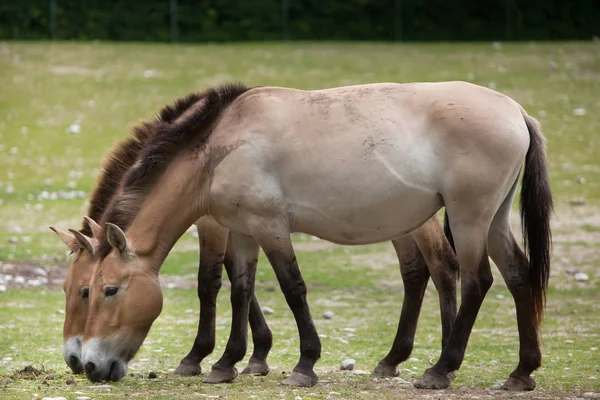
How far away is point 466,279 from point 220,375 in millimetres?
1738

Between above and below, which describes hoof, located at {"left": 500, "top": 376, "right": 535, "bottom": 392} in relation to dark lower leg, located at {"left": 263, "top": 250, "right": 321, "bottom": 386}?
below

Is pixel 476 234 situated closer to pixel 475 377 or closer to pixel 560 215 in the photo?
pixel 475 377

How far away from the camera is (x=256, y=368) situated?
8.08 meters

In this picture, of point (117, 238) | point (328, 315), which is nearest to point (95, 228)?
point (117, 238)

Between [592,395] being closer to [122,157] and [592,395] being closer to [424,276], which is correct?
[424,276]

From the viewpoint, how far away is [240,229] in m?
7.61

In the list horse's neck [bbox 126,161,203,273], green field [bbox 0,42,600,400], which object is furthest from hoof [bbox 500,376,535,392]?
horse's neck [bbox 126,161,203,273]

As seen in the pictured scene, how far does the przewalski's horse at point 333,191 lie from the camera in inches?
290

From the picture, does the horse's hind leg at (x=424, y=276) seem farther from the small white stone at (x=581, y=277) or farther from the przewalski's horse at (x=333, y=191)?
the small white stone at (x=581, y=277)

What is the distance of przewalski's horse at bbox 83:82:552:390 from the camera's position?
7.36m

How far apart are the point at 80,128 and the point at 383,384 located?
585 inches

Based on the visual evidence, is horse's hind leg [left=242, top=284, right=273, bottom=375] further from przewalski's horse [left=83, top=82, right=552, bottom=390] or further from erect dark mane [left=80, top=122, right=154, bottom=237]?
erect dark mane [left=80, top=122, right=154, bottom=237]

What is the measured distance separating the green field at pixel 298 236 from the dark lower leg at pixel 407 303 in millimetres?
136

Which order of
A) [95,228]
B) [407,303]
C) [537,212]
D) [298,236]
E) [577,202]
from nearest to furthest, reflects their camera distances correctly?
1. [95,228]
2. [537,212]
3. [407,303]
4. [298,236]
5. [577,202]
